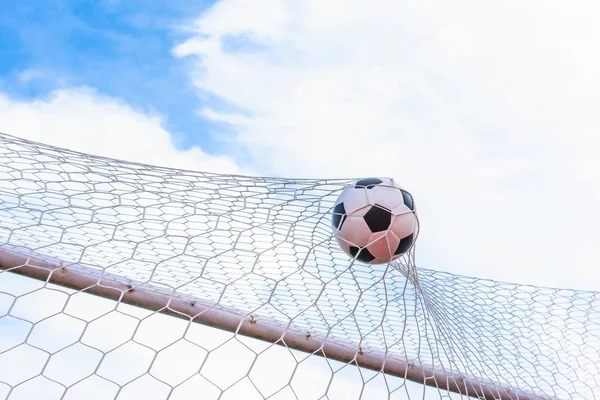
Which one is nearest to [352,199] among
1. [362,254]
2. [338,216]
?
[338,216]

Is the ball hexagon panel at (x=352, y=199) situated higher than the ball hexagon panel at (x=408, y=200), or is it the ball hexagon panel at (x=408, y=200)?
the ball hexagon panel at (x=352, y=199)

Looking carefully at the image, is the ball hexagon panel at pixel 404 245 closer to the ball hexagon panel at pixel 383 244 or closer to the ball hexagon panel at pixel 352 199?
the ball hexagon panel at pixel 383 244

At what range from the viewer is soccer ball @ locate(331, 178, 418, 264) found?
7.59 ft

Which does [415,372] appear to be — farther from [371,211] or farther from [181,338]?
[181,338]

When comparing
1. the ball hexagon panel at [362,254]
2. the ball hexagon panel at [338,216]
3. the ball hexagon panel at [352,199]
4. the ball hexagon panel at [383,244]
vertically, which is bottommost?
the ball hexagon panel at [362,254]

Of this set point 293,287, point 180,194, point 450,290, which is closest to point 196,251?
point 180,194

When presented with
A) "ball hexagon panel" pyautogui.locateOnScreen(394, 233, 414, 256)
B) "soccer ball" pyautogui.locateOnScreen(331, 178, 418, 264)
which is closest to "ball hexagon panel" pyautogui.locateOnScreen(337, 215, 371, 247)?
"soccer ball" pyautogui.locateOnScreen(331, 178, 418, 264)

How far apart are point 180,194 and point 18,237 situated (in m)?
0.86

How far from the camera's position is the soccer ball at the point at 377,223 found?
2312 mm

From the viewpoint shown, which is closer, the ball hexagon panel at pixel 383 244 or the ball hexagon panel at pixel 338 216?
the ball hexagon panel at pixel 383 244

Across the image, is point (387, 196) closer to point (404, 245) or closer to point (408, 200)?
point (408, 200)

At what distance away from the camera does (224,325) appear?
258cm

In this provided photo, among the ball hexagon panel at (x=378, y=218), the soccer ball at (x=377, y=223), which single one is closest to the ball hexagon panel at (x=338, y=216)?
the soccer ball at (x=377, y=223)

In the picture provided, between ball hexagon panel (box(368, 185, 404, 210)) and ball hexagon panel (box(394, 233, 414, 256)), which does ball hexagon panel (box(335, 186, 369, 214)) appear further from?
ball hexagon panel (box(394, 233, 414, 256))
